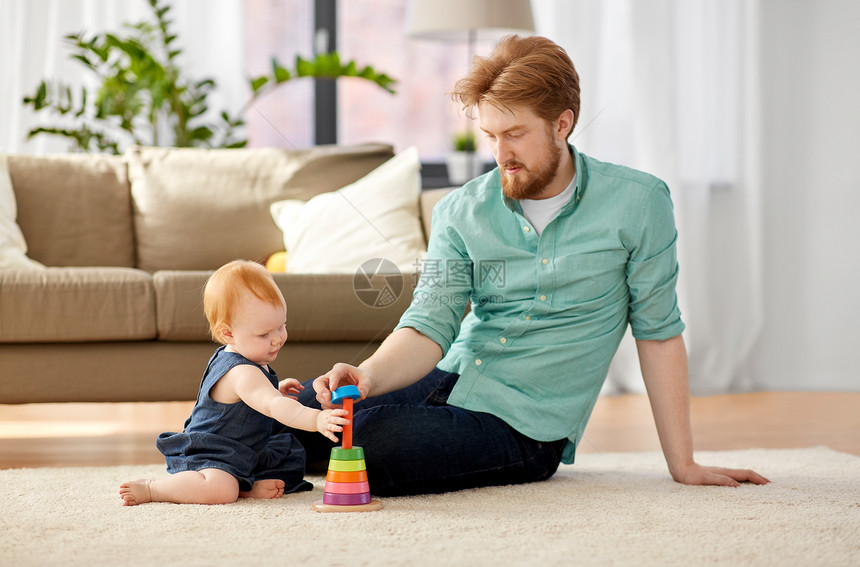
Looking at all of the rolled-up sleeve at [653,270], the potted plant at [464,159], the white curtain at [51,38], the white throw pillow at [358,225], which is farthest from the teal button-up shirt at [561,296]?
the white curtain at [51,38]

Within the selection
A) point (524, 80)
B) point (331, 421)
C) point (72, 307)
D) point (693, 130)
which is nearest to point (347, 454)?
point (331, 421)

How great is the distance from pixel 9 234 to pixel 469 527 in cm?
176

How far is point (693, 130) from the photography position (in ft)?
10.9

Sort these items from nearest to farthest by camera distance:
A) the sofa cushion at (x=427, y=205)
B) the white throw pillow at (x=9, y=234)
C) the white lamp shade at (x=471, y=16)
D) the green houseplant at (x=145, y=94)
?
the white throw pillow at (x=9, y=234) → the sofa cushion at (x=427, y=205) → the white lamp shade at (x=471, y=16) → the green houseplant at (x=145, y=94)

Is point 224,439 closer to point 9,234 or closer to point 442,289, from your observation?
point 442,289

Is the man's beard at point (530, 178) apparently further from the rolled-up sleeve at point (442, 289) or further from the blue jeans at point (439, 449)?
the blue jeans at point (439, 449)

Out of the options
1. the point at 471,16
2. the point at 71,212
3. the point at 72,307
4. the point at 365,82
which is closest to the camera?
the point at 72,307

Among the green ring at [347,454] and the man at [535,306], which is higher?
the man at [535,306]

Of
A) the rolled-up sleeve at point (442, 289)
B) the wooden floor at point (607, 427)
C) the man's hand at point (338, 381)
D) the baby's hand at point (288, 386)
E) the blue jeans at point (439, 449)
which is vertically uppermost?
the rolled-up sleeve at point (442, 289)

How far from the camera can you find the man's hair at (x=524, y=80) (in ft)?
4.87

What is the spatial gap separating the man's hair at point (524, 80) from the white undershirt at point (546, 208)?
0.40 ft

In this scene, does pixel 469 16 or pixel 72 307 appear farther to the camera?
pixel 469 16

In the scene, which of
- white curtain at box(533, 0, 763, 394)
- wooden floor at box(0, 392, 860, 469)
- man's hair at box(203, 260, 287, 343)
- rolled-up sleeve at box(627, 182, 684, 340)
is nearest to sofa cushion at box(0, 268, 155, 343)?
wooden floor at box(0, 392, 860, 469)

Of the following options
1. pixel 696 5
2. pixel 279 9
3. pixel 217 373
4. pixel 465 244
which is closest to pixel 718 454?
pixel 465 244
